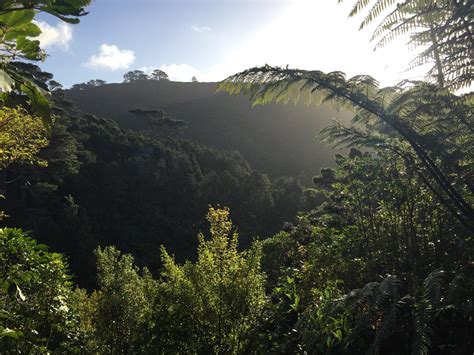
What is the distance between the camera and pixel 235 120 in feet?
279

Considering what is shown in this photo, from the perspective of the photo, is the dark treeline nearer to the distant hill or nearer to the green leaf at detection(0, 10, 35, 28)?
the distant hill

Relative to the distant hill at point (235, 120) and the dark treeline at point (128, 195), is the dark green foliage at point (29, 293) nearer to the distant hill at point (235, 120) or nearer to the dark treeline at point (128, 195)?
the dark treeline at point (128, 195)

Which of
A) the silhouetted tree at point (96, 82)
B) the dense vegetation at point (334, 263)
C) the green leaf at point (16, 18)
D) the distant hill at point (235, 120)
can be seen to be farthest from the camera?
the silhouetted tree at point (96, 82)

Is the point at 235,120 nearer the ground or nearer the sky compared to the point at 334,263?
nearer the sky

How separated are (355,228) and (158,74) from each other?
120 meters

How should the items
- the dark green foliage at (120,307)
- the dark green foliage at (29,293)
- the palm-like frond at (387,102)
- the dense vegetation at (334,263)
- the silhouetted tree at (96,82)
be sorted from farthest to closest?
the silhouetted tree at (96,82) < the dark green foliage at (120,307) < the palm-like frond at (387,102) < the dense vegetation at (334,263) < the dark green foliage at (29,293)

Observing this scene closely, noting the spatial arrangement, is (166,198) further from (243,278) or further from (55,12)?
(55,12)

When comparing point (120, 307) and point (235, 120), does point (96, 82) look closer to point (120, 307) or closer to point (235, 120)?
point (235, 120)

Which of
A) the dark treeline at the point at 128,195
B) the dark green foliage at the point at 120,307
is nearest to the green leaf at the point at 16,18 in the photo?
the dark green foliage at the point at 120,307

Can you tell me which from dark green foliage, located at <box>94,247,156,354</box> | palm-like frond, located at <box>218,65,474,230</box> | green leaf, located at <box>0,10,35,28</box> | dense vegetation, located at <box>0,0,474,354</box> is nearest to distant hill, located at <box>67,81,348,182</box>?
dark green foliage, located at <box>94,247,156,354</box>

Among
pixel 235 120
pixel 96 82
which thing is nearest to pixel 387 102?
pixel 235 120

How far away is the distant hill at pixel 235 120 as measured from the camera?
68.7 meters

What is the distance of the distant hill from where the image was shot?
68.7 m

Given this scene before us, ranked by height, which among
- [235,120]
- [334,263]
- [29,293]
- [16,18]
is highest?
[235,120]
